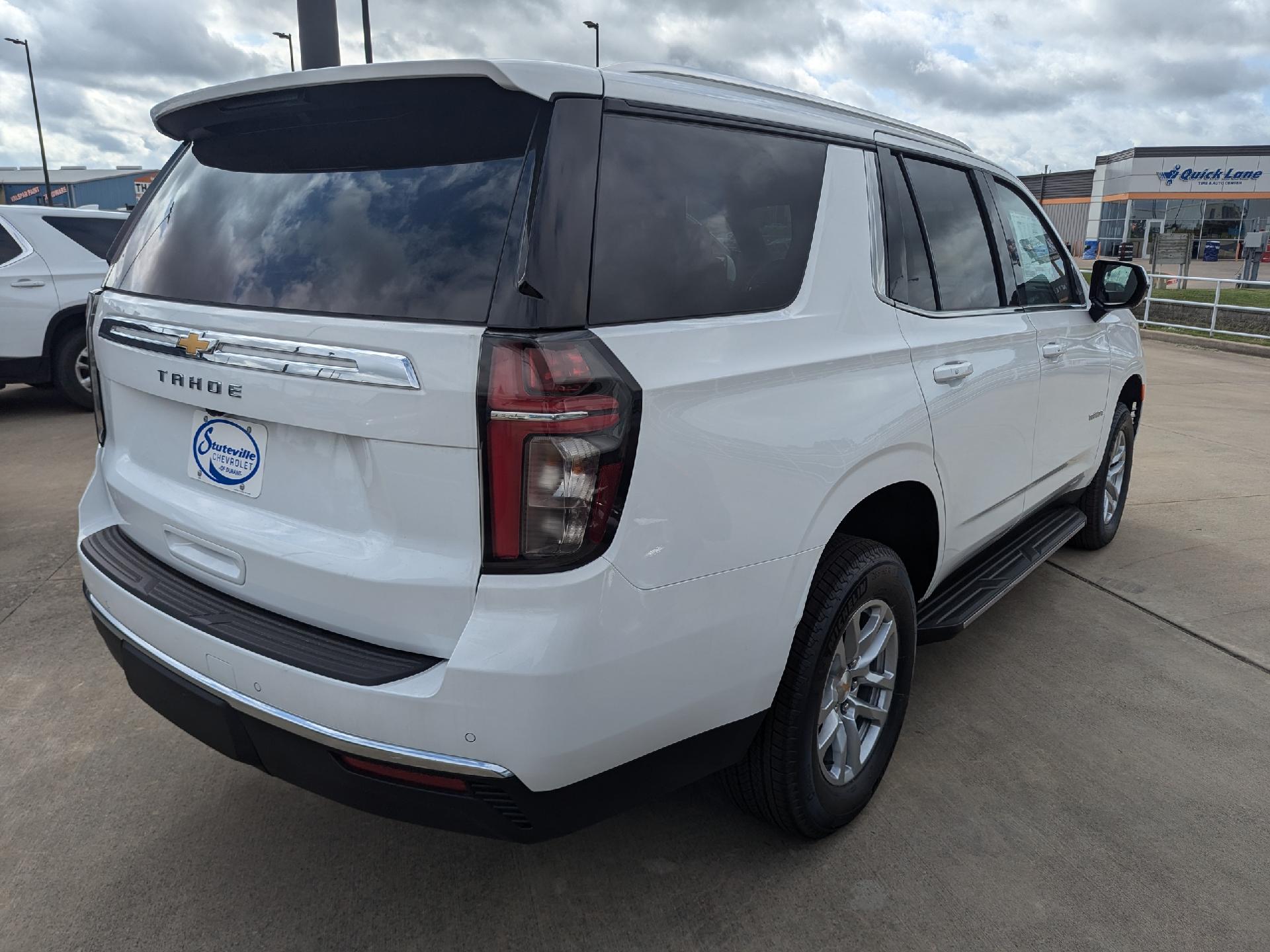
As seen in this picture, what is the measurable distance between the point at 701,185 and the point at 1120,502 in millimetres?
3949

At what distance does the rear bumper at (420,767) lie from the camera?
177 centimetres

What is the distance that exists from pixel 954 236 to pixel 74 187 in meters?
80.3

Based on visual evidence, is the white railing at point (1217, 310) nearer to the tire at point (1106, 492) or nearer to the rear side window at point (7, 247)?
the tire at point (1106, 492)

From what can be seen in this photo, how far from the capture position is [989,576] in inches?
132

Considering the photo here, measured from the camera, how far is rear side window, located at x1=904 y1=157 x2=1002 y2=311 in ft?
9.45

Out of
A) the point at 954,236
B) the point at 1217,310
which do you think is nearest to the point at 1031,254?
the point at 954,236

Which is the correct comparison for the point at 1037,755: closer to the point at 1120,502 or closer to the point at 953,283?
the point at 953,283

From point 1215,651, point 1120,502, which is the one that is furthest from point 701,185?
point 1120,502

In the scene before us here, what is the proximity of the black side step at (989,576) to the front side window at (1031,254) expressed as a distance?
0.91 meters

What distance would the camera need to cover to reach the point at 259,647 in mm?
1908

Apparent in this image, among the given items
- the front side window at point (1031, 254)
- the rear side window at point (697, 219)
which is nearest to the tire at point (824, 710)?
the rear side window at point (697, 219)

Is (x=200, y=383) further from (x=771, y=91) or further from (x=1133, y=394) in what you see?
(x=1133, y=394)

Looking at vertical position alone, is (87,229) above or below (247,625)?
above

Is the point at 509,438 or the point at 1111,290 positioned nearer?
the point at 509,438
